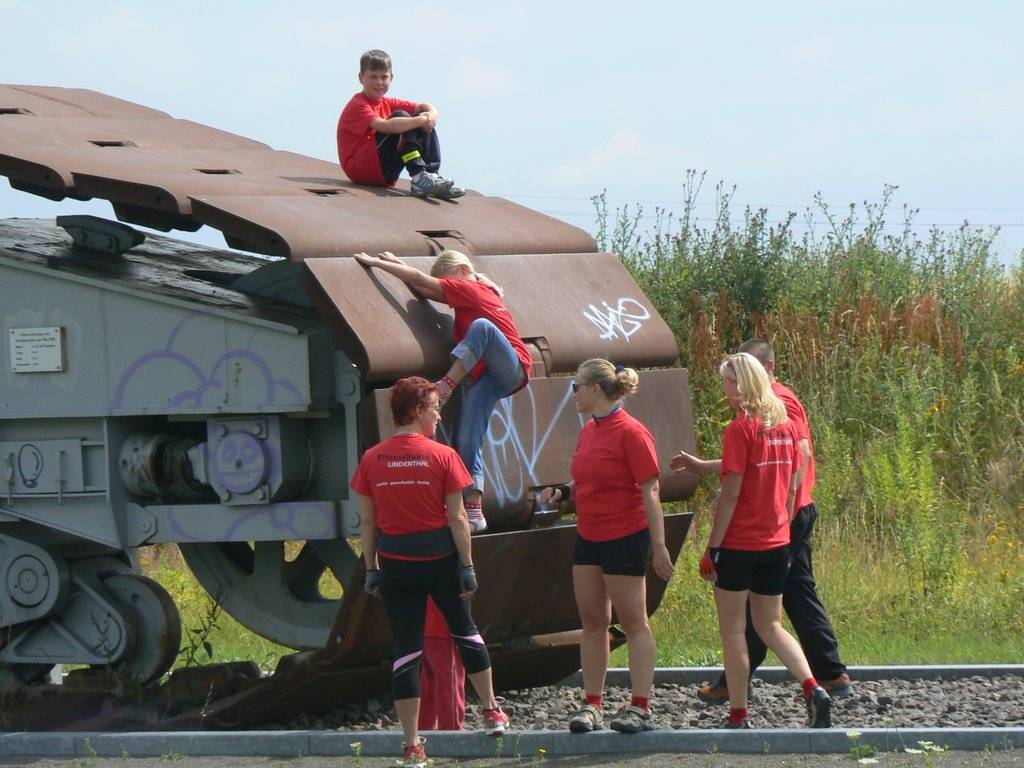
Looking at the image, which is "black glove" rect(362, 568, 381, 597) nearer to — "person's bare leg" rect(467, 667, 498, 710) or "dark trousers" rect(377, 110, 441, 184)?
"person's bare leg" rect(467, 667, 498, 710)

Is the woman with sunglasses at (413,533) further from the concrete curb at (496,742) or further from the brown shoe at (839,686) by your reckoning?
the brown shoe at (839,686)

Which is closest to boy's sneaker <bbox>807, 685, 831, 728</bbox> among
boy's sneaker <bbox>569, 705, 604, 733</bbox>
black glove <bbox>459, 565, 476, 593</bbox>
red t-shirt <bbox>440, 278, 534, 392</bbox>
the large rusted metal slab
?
boy's sneaker <bbox>569, 705, 604, 733</bbox>

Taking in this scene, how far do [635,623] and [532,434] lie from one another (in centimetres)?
133

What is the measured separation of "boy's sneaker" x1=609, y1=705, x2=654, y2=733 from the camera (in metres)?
6.94

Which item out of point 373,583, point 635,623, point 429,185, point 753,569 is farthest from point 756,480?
point 429,185

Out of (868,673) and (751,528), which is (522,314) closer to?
(751,528)

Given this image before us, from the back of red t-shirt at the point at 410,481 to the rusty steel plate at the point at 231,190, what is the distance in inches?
43.9

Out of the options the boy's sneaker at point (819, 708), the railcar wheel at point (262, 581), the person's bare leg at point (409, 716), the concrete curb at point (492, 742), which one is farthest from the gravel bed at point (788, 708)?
the person's bare leg at point (409, 716)

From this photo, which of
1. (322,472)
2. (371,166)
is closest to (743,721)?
(322,472)

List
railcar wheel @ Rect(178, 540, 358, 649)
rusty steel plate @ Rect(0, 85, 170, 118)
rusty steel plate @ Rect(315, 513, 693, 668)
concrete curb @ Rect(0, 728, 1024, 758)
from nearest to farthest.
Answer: concrete curb @ Rect(0, 728, 1024, 758) → rusty steel plate @ Rect(315, 513, 693, 668) → railcar wheel @ Rect(178, 540, 358, 649) → rusty steel plate @ Rect(0, 85, 170, 118)

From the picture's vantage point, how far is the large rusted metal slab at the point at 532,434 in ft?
25.9

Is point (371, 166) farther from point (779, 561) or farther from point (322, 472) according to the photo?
point (779, 561)

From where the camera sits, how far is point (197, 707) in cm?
859

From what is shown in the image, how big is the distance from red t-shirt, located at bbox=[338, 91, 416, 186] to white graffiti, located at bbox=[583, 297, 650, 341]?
147cm
